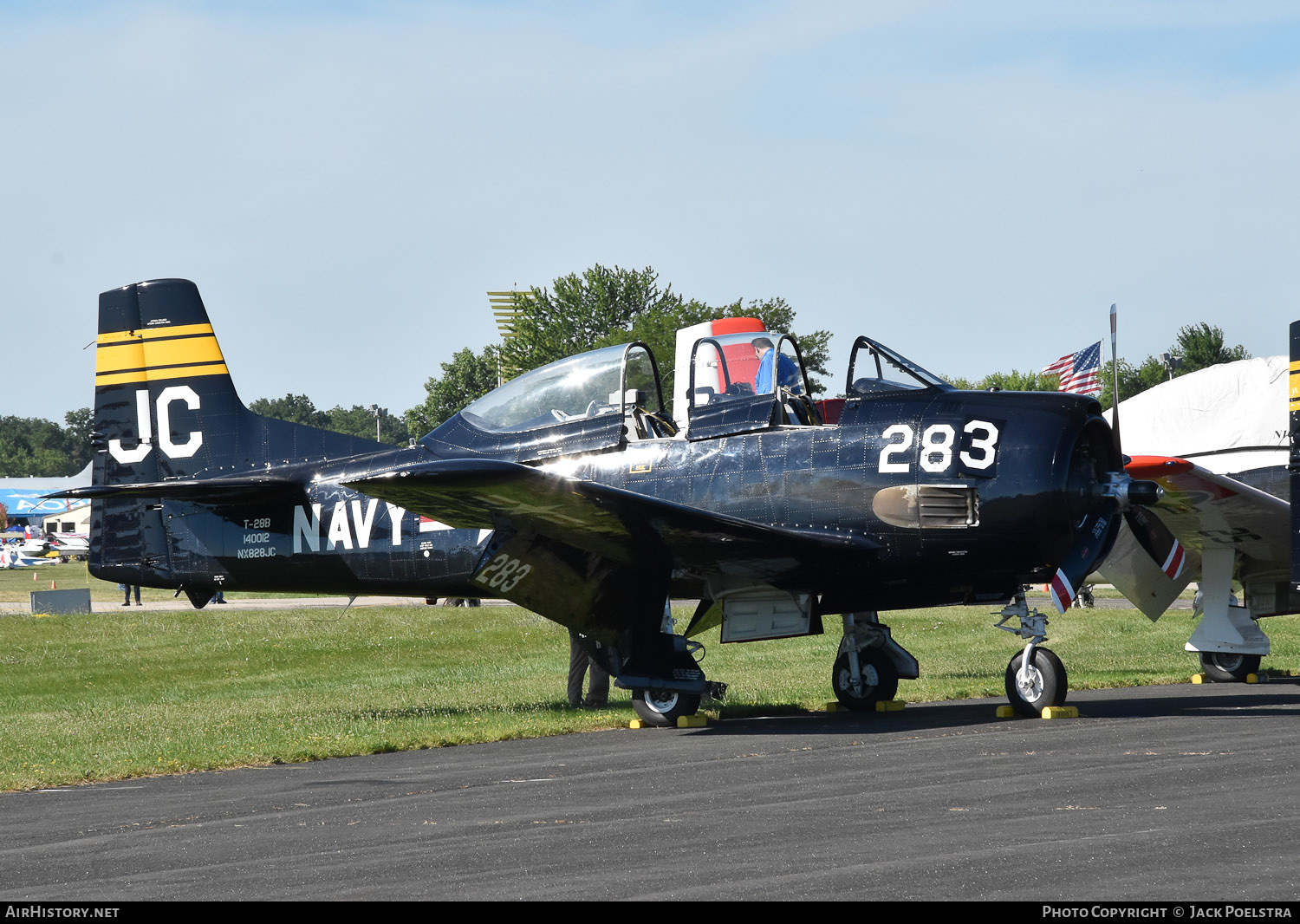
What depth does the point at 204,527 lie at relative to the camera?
49.4 ft

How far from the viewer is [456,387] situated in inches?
4166

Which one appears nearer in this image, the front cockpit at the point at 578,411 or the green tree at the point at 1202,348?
the front cockpit at the point at 578,411

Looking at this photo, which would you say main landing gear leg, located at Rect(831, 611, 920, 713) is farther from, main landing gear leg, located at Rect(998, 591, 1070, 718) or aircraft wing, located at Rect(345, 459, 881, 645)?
aircraft wing, located at Rect(345, 459, 881, 645)

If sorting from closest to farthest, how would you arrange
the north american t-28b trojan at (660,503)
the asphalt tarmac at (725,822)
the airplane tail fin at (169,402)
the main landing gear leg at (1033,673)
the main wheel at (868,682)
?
the asphalt tarmac at (725,822) < the north american t-28b trojan at (660,503) < the main landing gear leg at (1033,673) < the main wheel at (868,682) < the airplane tail fin at (169,402)

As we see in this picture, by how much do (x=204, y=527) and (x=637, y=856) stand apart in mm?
9966

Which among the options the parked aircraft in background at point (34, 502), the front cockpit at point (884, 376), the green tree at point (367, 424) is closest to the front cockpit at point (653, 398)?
the front cockpit at point (884, 376)

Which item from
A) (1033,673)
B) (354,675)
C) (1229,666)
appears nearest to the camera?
(1033,673)

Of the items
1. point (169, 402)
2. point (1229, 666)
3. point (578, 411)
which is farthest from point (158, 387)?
point (1229, 666)

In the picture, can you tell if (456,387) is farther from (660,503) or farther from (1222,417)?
(660,503)

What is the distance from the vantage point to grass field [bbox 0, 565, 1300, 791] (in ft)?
40.5

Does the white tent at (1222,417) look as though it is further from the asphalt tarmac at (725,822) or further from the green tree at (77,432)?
the green tree at (77,432)

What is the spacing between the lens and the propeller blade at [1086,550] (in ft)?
38.1

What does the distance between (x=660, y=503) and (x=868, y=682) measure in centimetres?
372

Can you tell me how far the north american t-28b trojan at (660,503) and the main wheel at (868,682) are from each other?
2 centimetres
